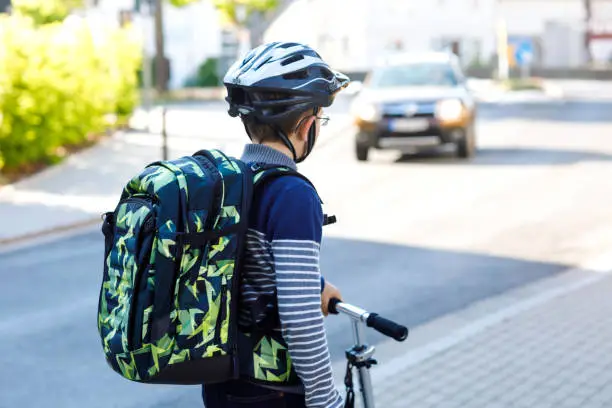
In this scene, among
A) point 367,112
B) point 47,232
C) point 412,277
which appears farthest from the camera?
point 367,112

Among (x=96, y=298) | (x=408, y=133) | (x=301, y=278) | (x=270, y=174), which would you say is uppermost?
(x=270, y=174)

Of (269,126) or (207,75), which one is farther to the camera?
(207,75)

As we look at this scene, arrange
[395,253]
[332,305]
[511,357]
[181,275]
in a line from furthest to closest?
[395,253] < [511,357] < [332,305] < [181,275]

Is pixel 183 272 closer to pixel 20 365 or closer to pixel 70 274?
pixel 20 365

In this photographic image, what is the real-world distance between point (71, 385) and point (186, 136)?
17167mm

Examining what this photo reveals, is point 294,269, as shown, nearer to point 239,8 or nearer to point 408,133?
point 408,133

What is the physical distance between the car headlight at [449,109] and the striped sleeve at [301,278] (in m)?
16.3

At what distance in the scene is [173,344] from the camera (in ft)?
9.12

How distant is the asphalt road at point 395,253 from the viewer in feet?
24.1

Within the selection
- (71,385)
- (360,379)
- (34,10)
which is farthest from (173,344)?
(34,10)

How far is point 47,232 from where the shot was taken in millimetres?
13141

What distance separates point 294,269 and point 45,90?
15.6 metres

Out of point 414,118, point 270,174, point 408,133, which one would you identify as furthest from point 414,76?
point 270,174

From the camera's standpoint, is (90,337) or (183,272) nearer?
(183,272)
